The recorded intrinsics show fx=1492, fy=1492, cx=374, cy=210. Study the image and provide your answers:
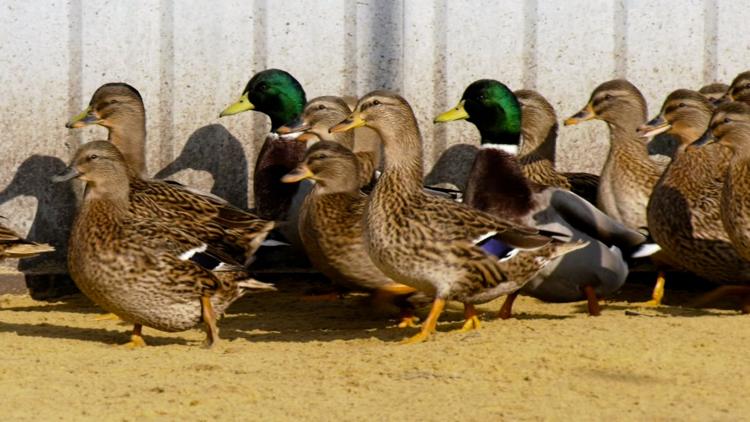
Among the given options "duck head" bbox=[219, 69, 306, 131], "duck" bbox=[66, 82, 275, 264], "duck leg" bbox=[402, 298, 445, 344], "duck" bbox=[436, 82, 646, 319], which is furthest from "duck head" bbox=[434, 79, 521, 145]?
"duck leg" bbox=[402, 298, 445, 344]

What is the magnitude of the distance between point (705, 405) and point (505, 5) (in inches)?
172

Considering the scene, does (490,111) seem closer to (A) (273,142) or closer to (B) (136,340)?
(A) (273,142)

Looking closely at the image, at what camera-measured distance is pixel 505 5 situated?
9.30m

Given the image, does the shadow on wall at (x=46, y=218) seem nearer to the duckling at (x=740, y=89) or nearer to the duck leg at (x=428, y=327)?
the duck leg at (x=428, y=327)

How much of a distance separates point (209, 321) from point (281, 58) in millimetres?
2599

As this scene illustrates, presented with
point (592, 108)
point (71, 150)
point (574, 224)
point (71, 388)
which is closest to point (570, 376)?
point (71, 388)

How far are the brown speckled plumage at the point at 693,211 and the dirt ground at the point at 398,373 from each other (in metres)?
0.61

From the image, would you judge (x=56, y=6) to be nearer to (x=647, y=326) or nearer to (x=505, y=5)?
(x=505, y=5)

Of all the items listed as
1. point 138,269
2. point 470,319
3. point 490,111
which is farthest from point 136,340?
point 490,111

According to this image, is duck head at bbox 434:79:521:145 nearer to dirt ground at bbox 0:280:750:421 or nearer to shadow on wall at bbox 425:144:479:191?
shadow on wall at bbox 425:144:479:191

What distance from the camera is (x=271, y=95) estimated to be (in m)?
9.04

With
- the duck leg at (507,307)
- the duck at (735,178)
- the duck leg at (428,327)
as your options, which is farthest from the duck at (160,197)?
the duck at (735,178)

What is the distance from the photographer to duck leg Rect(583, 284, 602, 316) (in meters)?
8.17

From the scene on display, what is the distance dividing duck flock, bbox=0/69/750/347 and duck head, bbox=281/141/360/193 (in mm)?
11
